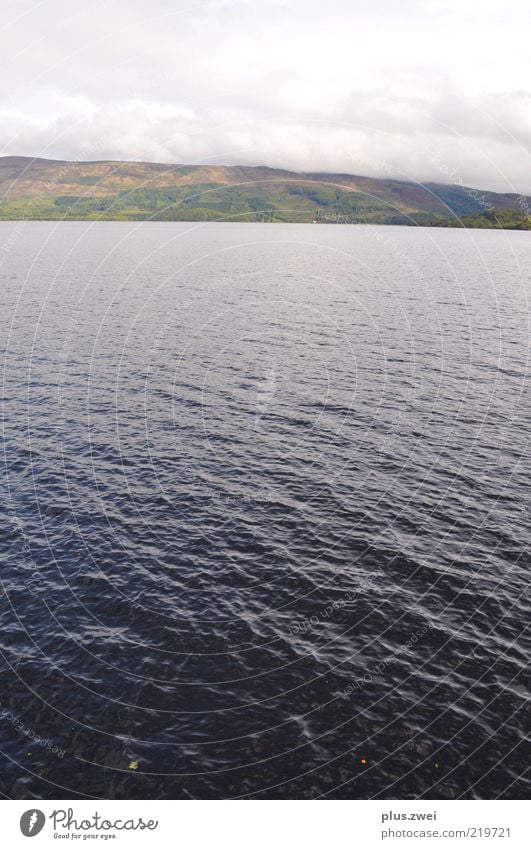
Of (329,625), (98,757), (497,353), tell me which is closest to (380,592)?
(329,625)

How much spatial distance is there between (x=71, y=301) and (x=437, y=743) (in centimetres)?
14709

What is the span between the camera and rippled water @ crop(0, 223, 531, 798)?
100.0ft

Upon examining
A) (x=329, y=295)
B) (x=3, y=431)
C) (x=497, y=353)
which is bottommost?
(x=3, y=431)
